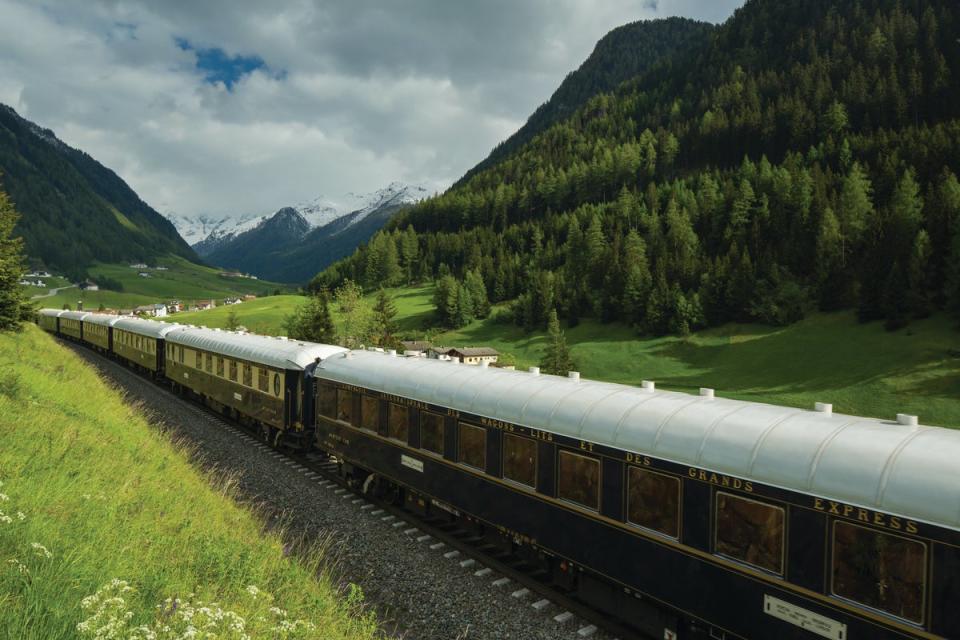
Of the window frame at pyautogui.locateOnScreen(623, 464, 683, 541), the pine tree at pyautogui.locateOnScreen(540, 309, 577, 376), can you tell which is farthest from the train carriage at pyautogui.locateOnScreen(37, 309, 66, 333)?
the window frame at pyautogui.locateOnScreen(623, 464, 683, 541)

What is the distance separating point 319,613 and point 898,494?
24.6ft

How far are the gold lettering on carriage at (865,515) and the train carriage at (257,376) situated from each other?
53.6 ft

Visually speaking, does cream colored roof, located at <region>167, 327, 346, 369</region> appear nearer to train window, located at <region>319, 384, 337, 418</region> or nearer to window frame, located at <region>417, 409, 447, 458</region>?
train window, located at <region>319, 384, 337, 418</region>

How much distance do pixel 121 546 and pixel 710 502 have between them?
7957 mm

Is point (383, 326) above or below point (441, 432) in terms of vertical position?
below

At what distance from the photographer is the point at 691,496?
326 inches

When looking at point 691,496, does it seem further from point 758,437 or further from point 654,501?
point 758,437

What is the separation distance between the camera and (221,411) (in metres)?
27.9

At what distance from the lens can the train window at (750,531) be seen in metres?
7.38

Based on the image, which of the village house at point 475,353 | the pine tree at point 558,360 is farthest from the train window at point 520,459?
the village house at point 475,353

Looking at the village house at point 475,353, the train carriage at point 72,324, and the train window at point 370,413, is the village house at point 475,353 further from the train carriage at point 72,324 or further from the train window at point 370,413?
the train window at point 370,413

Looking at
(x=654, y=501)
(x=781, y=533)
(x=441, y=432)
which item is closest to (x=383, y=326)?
(x=441, y=432)

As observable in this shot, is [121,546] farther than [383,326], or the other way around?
[383,326]

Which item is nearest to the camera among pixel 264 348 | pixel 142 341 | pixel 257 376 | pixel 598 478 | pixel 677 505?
pixel 677 505
